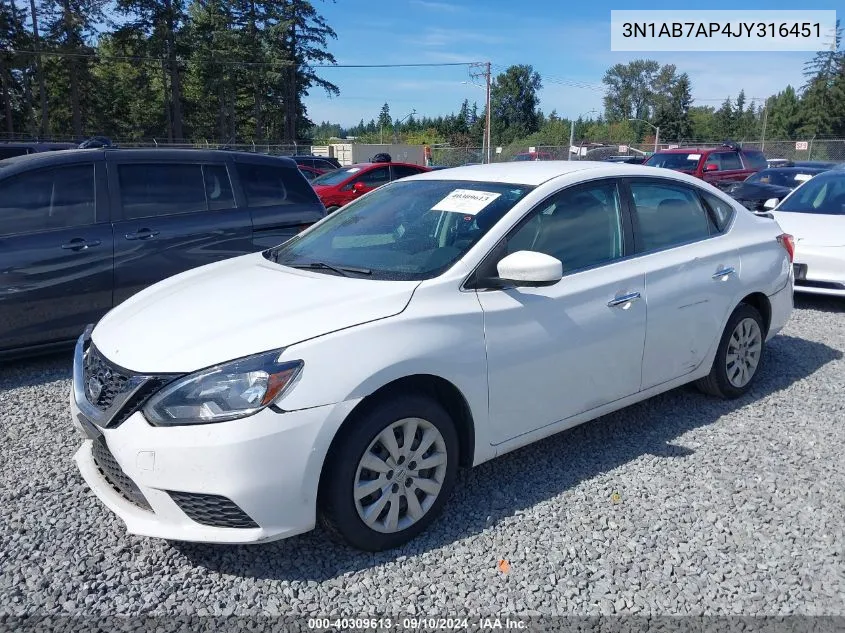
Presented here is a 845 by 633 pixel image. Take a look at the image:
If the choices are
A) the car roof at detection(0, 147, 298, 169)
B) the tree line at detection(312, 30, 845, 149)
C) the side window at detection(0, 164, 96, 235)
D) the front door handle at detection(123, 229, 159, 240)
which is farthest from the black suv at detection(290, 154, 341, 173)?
the tree line at detection(312, 30, 845, 149)

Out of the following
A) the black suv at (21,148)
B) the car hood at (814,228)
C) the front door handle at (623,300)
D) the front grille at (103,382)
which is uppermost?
the black suv at (21,148)

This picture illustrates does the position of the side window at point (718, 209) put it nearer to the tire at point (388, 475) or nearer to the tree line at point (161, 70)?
the tire at point (388, 475)

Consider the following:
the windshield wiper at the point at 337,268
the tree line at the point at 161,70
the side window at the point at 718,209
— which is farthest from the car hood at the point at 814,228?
the tree line at the point at 161,70

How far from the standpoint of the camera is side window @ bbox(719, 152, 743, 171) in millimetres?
17484

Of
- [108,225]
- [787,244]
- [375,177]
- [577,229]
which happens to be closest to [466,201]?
[577,229]

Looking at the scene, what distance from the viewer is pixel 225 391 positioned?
2.59 metres

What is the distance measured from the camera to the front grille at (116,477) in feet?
9.05

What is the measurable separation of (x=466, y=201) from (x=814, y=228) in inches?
218

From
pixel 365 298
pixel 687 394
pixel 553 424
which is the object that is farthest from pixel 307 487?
pixel 687 394

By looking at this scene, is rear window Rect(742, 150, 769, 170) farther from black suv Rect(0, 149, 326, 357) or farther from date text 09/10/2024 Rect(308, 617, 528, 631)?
date text 09/10/2024 Rect(308, 617, 528, 631)

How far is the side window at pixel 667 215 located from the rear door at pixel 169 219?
141 inches

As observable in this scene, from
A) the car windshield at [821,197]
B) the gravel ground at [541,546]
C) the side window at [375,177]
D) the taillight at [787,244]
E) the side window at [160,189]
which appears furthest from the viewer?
the side window at [375,177]

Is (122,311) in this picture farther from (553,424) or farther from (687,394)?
(687,394)

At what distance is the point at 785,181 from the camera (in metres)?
13.5
